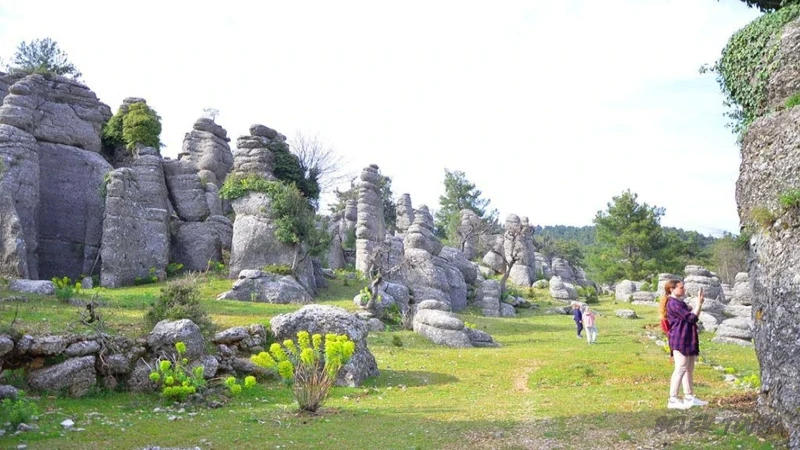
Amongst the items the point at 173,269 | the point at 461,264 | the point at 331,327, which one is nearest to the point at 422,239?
the point at 461,264

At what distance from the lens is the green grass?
36.5 ft

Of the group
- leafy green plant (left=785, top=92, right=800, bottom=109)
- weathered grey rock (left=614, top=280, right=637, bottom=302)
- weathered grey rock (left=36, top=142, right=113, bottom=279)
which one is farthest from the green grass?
Answer: weathered grey rock (left=614, top=280, right=637, bottom=302)

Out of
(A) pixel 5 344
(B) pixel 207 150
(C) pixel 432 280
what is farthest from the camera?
(B) pixel 207 150

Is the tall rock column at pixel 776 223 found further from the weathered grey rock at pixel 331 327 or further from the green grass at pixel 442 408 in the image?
the weathered grey rock at pixel 331 327

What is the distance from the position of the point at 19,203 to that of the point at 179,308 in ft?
78.3

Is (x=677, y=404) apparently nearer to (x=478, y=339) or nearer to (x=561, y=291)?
(x=478, y=339)

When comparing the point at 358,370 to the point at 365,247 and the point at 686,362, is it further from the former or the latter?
the point at 365,247

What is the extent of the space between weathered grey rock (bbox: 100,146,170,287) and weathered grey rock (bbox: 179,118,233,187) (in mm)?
10225

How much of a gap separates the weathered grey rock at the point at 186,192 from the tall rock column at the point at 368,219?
11530 mm

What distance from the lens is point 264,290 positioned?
115 feet

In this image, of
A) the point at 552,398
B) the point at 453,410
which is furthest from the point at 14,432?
the point at 552,398

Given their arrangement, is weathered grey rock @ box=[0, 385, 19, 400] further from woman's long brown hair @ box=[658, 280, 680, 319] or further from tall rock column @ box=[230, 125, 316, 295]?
tall rock column @ box=[230, 125, 316, 295]

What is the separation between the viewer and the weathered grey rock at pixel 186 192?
44.9m

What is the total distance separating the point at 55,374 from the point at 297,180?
34.3 meters
